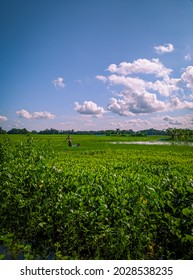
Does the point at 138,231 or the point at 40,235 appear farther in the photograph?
the point at 40,235

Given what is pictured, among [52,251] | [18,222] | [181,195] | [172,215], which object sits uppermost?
[181,195]

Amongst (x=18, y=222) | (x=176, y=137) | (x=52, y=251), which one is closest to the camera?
(x=52, y=251)

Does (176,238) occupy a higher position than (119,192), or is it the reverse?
(119,192)

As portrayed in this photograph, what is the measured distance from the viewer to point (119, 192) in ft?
12.4

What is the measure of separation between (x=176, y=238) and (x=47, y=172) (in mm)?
1992

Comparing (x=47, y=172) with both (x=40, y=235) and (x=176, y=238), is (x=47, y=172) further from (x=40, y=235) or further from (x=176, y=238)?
(x=176, y=238)

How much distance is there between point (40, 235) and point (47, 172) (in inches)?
34.3
